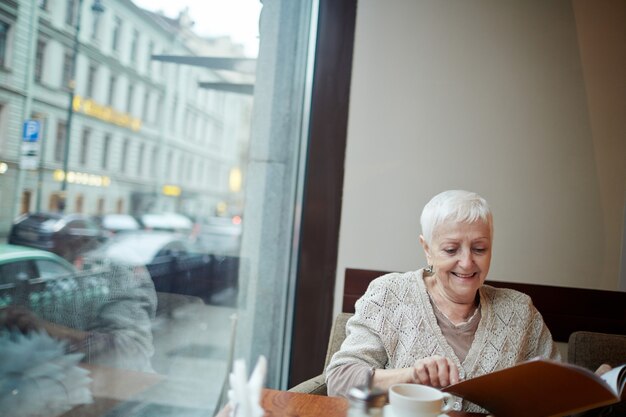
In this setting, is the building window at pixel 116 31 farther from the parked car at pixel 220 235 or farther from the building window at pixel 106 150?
the parked car at pixel 220 235

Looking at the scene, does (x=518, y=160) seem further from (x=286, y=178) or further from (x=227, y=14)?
(x=227, y=14)

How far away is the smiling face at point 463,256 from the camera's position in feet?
5.26

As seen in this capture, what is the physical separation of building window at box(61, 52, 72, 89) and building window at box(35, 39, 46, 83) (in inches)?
5.5

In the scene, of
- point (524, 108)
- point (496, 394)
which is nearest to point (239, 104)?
point (524, 108)

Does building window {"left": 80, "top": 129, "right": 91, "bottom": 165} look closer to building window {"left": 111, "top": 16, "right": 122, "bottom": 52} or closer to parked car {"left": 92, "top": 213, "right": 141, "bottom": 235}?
parked car {"left": 92, "top": 213, "right": 141, "bottom": 235}

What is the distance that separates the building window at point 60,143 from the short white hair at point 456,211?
108cm

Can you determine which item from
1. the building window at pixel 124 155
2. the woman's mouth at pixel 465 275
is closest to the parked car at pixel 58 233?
the building window at pixel 124 155

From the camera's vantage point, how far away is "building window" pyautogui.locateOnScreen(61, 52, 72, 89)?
4.65 ft

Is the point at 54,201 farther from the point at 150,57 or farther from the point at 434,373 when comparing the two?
the point at 150,57

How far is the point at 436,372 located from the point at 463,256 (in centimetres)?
44

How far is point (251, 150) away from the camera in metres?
3.03

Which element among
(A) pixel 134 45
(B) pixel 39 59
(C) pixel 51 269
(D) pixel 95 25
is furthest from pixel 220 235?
(B) pixel 39 59

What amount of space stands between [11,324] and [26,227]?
0.22 m

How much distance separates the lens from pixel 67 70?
4.72ft
